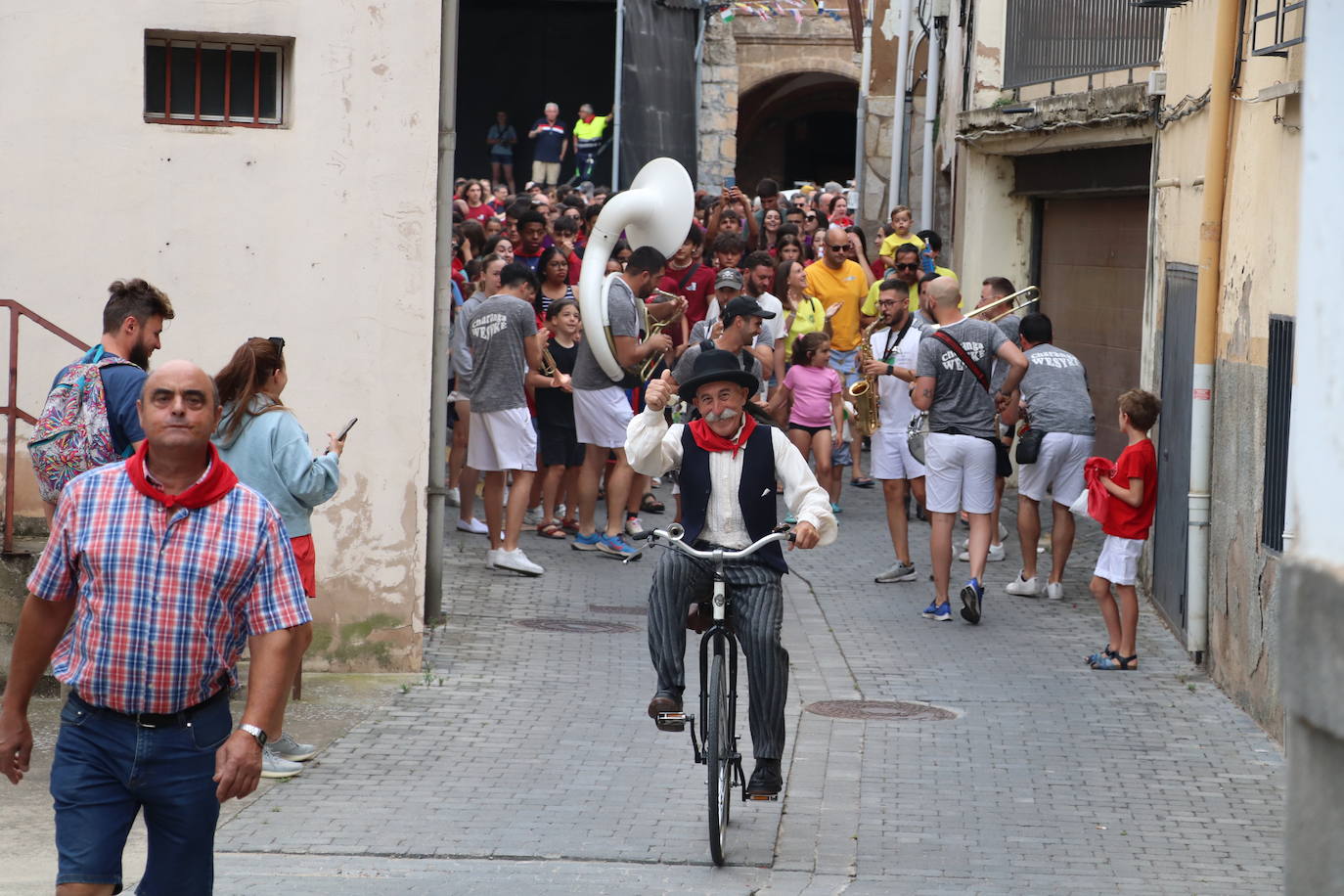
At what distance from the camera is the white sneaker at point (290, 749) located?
291 inches

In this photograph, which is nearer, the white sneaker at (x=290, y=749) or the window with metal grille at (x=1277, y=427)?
the white sneaker at (x=290, y=749)

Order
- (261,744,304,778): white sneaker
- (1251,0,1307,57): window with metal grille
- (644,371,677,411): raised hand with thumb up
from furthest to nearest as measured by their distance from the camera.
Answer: (1251,0,1307,57): window with metal grille → (261,744,304,778): white sneaker → (644,371,677,411): raised hand with thumb up

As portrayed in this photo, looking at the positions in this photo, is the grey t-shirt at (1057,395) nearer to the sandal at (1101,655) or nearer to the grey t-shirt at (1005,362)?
the grey t-shirt at (1005,362)

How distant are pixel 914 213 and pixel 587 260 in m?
11.4

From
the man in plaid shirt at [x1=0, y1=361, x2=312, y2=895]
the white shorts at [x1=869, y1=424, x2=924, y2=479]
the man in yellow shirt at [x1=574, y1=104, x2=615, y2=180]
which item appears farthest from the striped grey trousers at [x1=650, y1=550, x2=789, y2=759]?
the man in yellow shirt at [x1=574, y1=104, x2=615, y2=180]

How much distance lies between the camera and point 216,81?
8758 mm

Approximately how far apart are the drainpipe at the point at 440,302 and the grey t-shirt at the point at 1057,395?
3.73 metres

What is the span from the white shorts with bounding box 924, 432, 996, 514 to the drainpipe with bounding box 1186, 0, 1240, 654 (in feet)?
4.63

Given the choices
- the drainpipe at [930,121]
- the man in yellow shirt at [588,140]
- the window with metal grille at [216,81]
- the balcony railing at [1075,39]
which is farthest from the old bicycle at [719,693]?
the man in yellow shirt at [588,140]

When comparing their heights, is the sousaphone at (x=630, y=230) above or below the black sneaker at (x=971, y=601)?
Answer: above

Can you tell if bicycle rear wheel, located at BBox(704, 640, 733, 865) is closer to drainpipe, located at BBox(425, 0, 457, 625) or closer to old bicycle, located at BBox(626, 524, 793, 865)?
old bicycle, located at BBox(626, 524, 793, 865)

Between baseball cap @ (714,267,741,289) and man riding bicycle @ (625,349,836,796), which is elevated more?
baseball cap @ (714,267,741,289)

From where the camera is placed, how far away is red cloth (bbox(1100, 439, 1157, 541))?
9289 millimetres

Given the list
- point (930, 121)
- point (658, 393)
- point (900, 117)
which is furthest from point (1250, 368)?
point (900, 117)
